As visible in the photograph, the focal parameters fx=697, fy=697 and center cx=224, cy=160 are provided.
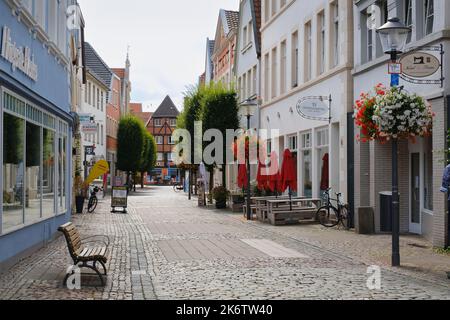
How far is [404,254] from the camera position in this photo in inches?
515

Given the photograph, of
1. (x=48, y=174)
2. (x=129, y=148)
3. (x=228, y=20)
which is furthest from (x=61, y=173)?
(x=129, y=148)

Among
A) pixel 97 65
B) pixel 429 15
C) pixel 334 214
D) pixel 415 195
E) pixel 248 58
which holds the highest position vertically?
pixel 97 65

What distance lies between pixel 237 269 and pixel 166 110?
10920cm

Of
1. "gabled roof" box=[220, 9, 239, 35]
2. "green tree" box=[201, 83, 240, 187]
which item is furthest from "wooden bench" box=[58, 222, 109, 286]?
"gabled roof" box=[220, 9, 239, 35]

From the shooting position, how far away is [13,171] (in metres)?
11.9

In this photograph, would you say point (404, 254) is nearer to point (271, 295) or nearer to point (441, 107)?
point (441, 107)

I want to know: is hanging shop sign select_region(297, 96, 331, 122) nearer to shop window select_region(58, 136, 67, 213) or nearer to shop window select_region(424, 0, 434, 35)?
shop window select_region(424, 0, 434, 35)

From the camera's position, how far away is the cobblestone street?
28.8ft

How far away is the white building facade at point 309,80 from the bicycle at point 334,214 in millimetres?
523

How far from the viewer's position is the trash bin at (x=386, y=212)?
684 inches

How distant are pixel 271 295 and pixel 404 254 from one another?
210 inches

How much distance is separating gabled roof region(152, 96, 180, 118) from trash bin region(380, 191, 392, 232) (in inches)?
4014

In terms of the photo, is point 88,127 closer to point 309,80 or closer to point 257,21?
point 309,80

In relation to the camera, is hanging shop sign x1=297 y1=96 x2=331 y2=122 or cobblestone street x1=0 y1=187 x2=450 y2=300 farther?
hanging shop sign x1=297 y1=96 x2=331 y2=122
